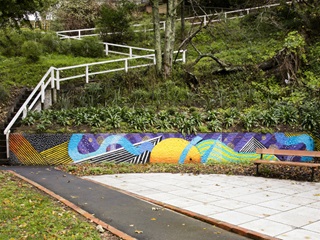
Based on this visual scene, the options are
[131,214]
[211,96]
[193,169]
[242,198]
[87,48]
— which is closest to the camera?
[131,214]

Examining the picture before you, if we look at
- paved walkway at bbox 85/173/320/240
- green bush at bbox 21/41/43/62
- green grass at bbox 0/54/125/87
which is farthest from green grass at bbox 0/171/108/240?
green bush at bbox 21/41/43/62

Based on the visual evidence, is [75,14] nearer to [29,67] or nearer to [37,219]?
[29,67]

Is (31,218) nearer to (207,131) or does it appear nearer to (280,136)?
(207,131)

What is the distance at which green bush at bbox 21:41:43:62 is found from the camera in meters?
20.5

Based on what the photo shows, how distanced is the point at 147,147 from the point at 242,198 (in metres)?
5.46

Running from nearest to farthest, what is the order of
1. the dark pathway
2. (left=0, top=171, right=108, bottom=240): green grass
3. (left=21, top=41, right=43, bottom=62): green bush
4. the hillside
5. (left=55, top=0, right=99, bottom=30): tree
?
(left=0, top=171, right=108, bottom=240): green grass, the dark pathway, the hillside, (left=21, top=41, right=43, bottom=62): green bush, (left=55, top=0, right=99, bottom=30): tree

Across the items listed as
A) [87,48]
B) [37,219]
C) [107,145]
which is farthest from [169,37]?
[37,219]

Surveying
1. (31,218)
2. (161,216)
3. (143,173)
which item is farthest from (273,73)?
(31,218)

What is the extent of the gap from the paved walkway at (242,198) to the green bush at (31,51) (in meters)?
12.7

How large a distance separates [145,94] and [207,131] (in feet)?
13.4

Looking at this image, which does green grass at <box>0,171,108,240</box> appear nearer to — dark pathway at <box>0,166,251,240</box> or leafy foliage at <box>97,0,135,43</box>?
dark pathway at <box>0,166,251,240</box>

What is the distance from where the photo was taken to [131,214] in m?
6.50

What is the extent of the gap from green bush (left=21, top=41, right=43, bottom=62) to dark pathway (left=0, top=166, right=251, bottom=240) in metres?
12.8

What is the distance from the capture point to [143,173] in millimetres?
11055
